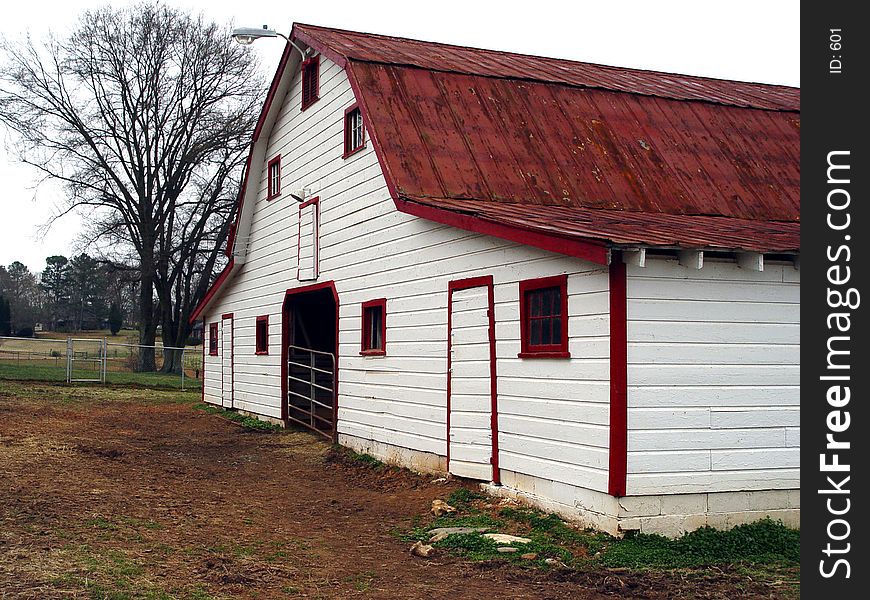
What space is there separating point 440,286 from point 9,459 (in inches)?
254

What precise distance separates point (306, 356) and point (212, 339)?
7.00 metres

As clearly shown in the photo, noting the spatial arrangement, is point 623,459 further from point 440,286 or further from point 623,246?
point 440,286

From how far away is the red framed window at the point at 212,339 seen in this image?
995 inches

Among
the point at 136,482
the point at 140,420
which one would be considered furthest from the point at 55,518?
the point at 140,420

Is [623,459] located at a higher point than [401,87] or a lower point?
lower

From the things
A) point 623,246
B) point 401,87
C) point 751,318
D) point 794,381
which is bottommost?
point 794,381

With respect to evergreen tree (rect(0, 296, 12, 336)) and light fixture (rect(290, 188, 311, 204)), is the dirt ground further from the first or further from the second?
evergreen tree (rect(0, 296, 12, 336))

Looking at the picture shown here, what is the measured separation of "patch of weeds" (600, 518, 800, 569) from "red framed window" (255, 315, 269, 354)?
42.0 ft

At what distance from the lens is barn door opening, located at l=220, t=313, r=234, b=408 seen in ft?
76.8

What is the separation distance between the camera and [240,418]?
2159 centimetres

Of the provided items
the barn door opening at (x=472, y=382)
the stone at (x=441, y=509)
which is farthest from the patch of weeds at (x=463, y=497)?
the barn door opening at (x=472, y=382)

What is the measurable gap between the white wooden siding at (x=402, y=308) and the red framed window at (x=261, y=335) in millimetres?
247

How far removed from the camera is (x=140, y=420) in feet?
68.9

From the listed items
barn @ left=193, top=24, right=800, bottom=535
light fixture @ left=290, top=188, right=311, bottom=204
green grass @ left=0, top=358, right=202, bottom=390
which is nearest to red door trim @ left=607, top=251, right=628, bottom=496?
barn @ left=193, top=24, right=800, bottom=535
